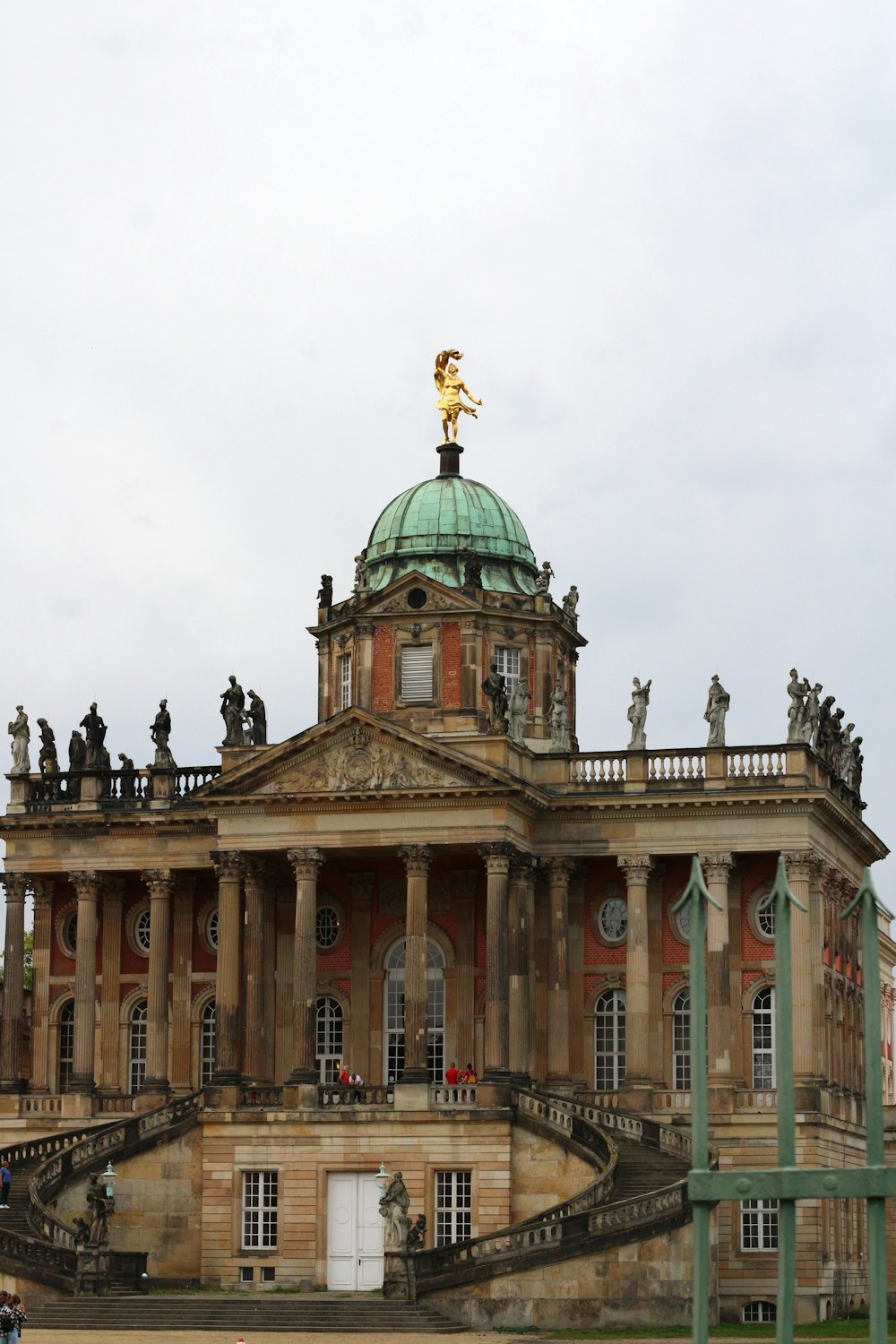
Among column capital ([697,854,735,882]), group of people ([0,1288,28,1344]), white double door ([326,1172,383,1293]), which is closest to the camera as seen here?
group of people ([0,1288,28,1344])

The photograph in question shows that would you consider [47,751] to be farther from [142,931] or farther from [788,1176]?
[788,1176]

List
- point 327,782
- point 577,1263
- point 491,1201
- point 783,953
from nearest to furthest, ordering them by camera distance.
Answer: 1. point 783,953
2. point 577,1263
3. point 491,1201
4. point 327,782

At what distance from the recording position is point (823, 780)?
194 feet

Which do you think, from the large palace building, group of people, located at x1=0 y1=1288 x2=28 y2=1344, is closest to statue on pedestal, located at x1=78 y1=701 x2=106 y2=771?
the large palace building

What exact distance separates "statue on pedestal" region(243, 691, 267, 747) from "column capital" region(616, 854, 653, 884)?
33.6ft

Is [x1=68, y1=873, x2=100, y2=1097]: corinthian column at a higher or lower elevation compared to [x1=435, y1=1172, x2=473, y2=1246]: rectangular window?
higher

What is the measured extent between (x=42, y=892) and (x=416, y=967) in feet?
44.9

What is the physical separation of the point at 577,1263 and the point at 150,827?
2083 cm

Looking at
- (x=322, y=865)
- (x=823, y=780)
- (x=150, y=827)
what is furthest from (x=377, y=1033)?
(x=823, y=780)

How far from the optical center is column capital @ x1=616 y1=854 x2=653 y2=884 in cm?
5766

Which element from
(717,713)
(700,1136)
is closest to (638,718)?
(717,713)

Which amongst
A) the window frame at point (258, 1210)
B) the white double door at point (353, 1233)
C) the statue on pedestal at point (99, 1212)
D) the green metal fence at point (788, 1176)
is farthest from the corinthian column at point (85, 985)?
the green metal fence at point (788, 1176)

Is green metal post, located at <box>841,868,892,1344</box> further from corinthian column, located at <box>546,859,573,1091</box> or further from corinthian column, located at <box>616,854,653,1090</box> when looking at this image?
corinthian column, located at <box>546,859,573,1091</box>

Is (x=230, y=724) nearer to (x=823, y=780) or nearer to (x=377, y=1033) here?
(x=377, y=1033)
